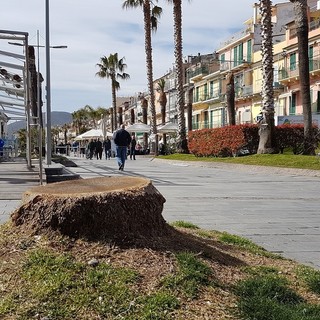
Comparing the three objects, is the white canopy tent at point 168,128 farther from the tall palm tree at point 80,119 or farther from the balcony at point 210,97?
the tall palm tree at point 80,119

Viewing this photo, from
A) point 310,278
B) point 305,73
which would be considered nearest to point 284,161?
point 305,73

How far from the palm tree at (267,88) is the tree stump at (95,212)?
1848 centimetres

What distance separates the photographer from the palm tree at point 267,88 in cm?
2167

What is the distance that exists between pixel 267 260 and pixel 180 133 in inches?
1127

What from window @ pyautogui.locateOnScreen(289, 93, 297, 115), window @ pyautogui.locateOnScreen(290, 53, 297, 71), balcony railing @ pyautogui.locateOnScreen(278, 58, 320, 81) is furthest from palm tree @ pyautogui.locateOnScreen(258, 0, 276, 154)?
window @ pyautogui.locateOnScreen(289, 93, 297, 115)

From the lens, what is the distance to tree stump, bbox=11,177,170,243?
3656 millimetres

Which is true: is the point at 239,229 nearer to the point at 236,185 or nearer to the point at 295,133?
the point at 236,185

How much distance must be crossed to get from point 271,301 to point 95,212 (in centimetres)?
142

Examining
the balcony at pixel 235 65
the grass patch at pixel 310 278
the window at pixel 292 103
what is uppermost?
the balcony at pixel 235 65

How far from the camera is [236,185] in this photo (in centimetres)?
1341

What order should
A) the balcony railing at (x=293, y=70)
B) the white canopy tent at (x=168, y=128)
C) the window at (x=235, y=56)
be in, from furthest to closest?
the window at (x=235, y=56) < the white canopy tent at (x=168, y=128) < the balcony railing at (x=293, y=70)

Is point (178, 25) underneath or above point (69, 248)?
above

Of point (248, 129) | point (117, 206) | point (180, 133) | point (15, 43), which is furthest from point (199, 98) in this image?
point (117, 206)

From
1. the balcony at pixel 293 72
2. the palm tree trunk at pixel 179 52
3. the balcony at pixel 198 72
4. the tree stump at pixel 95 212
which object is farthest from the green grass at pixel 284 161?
the balcony at pixel 198 72
